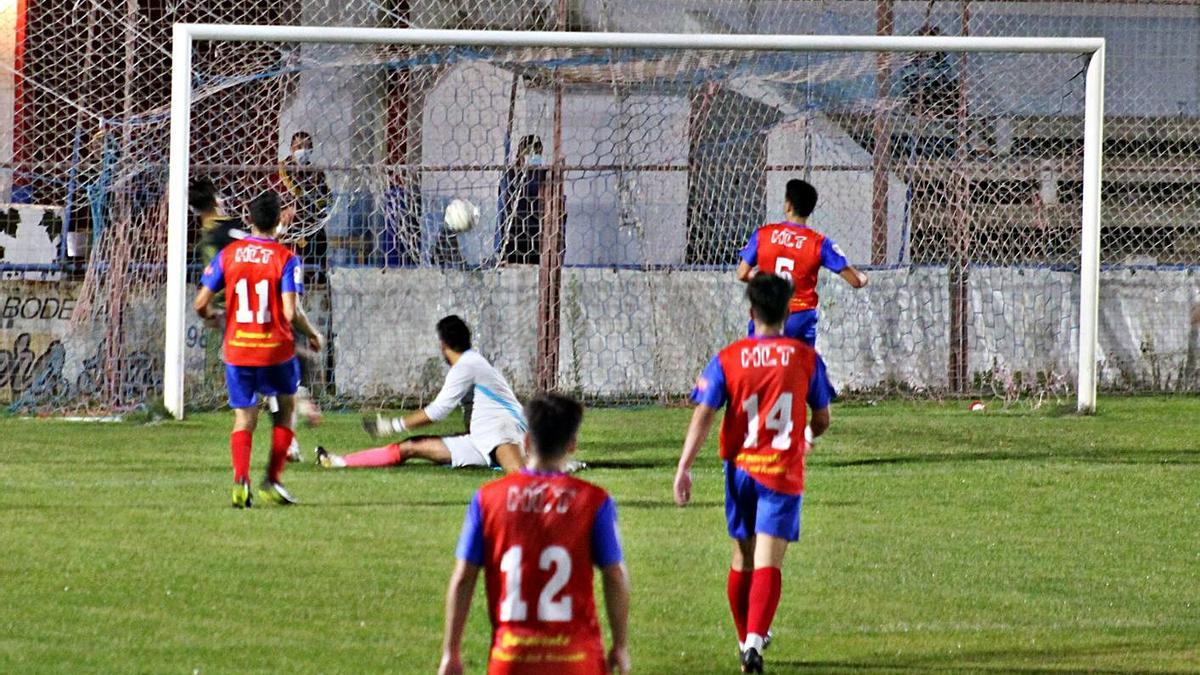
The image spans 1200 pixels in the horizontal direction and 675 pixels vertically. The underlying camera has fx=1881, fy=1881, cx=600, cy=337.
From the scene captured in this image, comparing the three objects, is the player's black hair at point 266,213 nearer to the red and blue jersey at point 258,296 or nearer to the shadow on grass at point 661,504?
the red and blue jersey at point 258,296

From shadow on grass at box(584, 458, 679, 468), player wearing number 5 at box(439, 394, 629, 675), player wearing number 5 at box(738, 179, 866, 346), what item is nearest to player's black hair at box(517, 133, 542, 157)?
shadow on grass at box(584, 458, 679, 468)

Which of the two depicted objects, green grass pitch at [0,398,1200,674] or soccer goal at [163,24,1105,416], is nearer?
green grass pitch at [0,398,1200,674]

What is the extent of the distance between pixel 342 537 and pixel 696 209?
9.56 meters

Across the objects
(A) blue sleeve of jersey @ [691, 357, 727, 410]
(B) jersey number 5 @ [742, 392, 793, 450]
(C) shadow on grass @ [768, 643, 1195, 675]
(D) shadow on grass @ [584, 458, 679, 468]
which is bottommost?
(C) shadow on grass @ [768, 643, 1195, 675]

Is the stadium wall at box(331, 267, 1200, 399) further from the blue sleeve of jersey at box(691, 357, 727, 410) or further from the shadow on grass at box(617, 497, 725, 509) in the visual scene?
the blue sleeve of jersey at box(691, 357, 727, 410)

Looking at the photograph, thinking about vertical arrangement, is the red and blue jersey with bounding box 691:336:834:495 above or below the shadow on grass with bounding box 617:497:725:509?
above

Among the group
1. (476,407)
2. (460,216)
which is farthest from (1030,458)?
(460,216)

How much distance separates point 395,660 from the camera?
712 centimetres

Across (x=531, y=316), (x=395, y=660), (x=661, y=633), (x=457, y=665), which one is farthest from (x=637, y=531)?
(x=531, y=316)

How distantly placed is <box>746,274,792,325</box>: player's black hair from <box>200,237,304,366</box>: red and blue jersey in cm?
483

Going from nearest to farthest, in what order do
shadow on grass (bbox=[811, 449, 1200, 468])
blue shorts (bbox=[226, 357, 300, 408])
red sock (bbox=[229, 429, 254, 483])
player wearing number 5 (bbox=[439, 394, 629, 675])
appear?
player wearing number 5 (bbox=[439, 394, 629, 675]), red sock (bbox=[229, 429, 254, 483]), blue shorts (bbox=[226, 357, 300, 408]), shadow on grass (bbox=[811, 449, 1200, 468])

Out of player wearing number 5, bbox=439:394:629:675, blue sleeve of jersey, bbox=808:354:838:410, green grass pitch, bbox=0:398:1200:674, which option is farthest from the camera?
green grass pitch, bbox=0:398:1200:674

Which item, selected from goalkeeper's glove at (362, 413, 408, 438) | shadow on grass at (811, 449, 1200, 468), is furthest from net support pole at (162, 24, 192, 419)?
shadow on grass at (811, 449, 1200, 468)

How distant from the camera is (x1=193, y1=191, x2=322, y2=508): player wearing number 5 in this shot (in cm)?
1115
